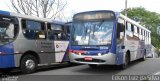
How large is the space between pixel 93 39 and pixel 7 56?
372 cm

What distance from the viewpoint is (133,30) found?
18.6 m

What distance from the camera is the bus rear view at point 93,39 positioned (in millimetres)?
13969

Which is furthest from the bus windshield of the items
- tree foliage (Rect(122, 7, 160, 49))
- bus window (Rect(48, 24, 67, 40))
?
tree foliage (Rect(122, 7, 160, 49))

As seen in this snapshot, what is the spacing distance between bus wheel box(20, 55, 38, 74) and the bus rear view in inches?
67.5

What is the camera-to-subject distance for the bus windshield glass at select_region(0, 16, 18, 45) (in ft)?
42.7

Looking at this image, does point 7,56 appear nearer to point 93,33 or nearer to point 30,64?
point 30,64

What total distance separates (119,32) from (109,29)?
2.14ft

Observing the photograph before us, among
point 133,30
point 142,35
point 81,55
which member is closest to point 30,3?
point 142,35

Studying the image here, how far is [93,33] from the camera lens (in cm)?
1430

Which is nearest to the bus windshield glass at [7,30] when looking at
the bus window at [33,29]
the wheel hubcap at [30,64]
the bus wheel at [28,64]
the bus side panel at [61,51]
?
the bus window at [33,29]

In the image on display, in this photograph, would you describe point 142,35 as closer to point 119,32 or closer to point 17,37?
point 119,32

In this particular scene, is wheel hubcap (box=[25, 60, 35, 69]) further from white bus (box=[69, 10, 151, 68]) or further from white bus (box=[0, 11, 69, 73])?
white bus (box=[69, 10, 151, 68])

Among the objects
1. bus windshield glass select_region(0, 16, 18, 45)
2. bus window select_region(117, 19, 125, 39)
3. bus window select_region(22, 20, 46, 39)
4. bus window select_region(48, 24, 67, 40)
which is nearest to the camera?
bus windshield glass select_region(0, 16, 18, 45)

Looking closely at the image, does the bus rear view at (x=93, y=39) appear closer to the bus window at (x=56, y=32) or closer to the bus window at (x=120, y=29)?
the bus window at (x=120, y=29)
